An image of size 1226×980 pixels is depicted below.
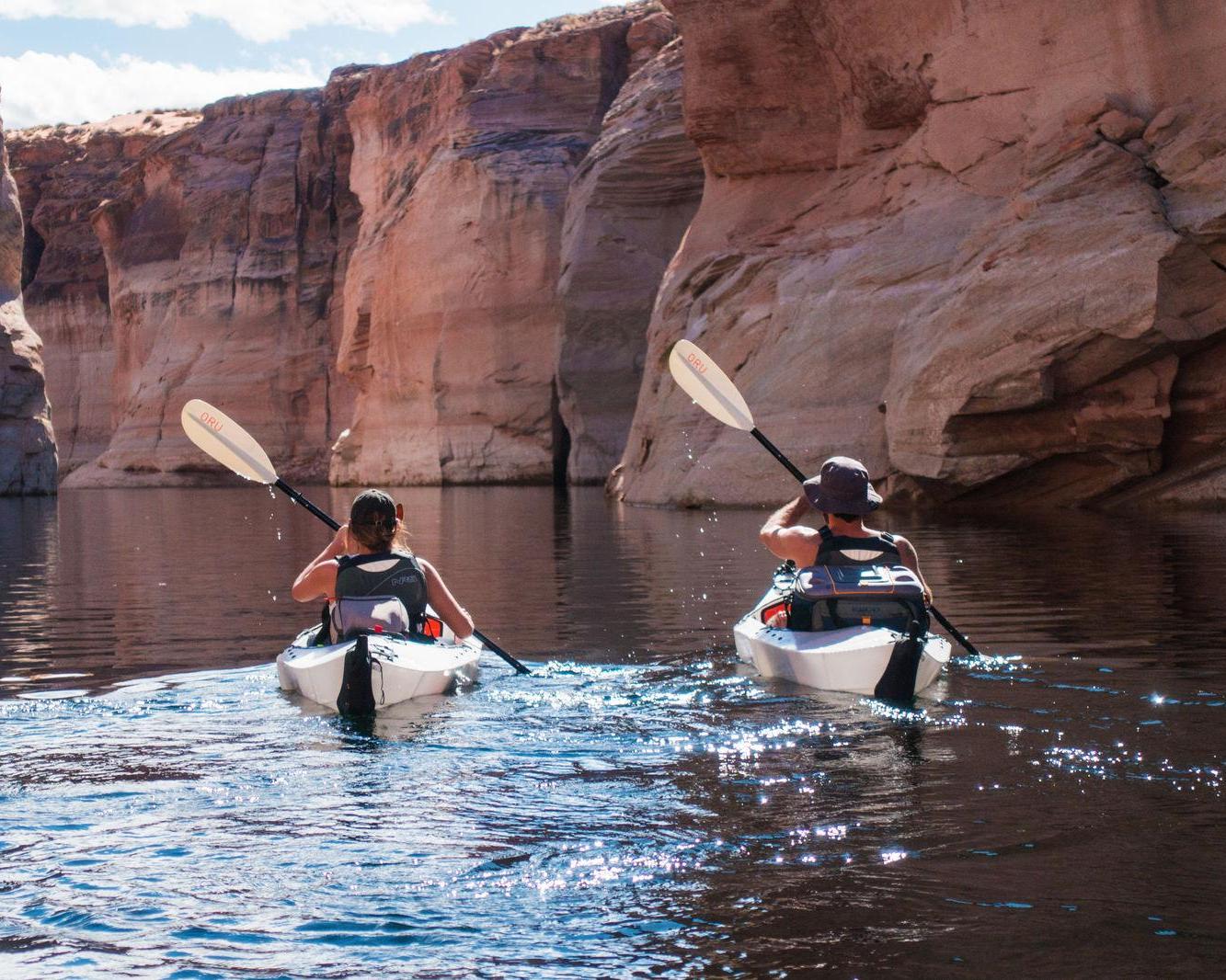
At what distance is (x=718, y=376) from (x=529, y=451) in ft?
110

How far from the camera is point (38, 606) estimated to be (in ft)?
39.9

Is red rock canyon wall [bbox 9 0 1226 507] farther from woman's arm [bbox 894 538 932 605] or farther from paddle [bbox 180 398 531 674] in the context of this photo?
woman's arm [bbox 894 538 932 605]

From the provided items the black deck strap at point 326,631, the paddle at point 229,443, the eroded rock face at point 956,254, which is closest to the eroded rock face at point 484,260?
the eroded rock face at point 956,254

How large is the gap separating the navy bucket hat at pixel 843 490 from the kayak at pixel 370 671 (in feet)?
6.47

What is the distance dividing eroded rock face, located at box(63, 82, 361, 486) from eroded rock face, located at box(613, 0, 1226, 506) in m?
33.4

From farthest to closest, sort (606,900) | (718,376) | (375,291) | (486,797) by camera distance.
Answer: (375,291) < (718,376) < (486,797) < (606,900)

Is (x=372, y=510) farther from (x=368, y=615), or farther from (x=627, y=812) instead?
(x=627, y=812)

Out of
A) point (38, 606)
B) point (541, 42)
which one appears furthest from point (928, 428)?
point (541, 42)

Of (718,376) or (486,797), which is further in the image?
(718,376)

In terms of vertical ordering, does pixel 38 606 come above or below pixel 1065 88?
below

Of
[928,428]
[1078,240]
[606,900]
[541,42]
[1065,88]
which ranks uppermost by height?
[541,42]

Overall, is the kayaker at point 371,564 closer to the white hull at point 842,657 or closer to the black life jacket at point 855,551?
the white hull at point 842,657

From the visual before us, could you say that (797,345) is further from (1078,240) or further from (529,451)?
(529,451)

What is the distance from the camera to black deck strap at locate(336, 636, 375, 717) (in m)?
6.80
